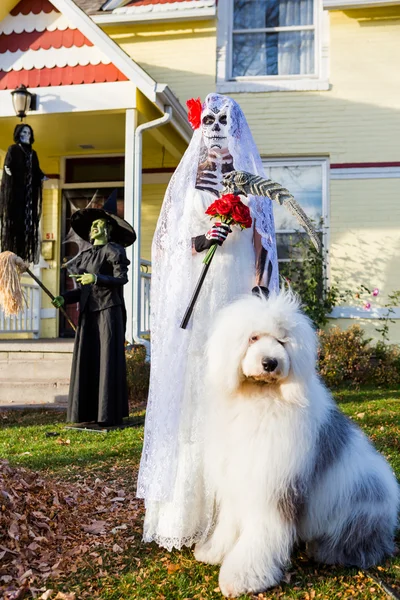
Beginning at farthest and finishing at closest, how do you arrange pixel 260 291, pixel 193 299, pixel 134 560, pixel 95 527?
pixel 95 527
pixel 134 560
pixel 193 299
pixel 260 291

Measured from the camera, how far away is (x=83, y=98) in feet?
26.6

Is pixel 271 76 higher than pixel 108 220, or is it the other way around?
pixel 271 76

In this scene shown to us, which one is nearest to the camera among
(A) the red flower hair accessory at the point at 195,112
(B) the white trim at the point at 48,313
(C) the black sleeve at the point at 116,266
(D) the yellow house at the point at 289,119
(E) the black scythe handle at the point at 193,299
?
(E) the black scythe handle at the point at 193,299

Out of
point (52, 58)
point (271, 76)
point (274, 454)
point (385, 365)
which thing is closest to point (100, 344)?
point (274, 454)

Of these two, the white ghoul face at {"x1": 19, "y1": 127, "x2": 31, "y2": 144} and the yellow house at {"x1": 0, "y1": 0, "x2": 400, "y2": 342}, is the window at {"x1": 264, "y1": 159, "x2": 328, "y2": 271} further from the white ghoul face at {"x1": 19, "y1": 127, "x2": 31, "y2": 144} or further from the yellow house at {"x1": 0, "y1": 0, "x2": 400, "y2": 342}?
the white ghoul face at {"x1": 19, "y1": 127, "x2": 31, "y2": 144}

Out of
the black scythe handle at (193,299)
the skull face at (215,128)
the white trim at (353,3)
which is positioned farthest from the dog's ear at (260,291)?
the white trim at (353,3)

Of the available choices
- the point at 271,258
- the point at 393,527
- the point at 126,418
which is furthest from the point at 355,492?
the point at 126,418

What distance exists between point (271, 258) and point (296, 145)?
742 cm

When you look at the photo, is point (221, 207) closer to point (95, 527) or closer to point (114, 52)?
point (95, 527)

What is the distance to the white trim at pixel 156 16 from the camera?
1034 cm

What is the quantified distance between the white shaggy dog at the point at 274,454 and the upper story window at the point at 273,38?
28.9 feet

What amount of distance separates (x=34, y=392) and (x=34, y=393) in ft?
0.04

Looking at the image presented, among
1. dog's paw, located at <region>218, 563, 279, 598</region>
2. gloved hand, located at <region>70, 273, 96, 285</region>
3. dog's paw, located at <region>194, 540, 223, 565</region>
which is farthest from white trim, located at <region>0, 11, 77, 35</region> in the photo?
dog's paw, located at <region>218, 563, 279, 598</region>

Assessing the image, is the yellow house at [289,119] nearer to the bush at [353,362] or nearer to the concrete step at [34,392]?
the bush at [353,362]
